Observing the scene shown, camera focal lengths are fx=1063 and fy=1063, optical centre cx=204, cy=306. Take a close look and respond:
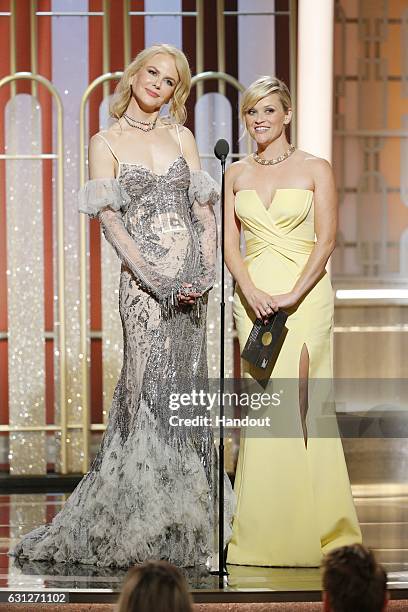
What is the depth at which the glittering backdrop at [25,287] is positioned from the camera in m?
5.57

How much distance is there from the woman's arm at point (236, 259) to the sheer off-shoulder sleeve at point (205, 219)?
6 centimetres

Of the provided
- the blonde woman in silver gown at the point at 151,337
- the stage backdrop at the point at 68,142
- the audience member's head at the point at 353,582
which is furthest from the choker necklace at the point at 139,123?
the stage backdrop at the point at 68,142

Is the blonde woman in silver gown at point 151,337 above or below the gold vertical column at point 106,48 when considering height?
below

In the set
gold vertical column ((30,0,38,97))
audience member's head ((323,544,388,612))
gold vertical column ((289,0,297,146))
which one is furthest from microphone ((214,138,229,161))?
gold vertical column ((30,0,38,97))

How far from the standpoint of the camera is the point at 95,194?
3332 mm

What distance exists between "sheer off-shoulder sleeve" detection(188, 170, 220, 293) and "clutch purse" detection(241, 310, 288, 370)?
239 mm

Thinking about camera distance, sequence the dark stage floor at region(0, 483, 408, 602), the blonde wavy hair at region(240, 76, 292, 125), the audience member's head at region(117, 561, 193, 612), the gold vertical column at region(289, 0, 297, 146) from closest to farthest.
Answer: the audience member's head at region(117, 561, 193, 612) < the dark stage floor at region(0, 483, 408, 602) < the blonde wavy hair at region(240, 76, 292, 125) < the gold vertical column at region(289, 0, 297, 146)

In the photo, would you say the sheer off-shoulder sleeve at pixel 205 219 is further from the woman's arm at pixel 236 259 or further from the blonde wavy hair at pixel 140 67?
the blonde wavy hair at pixel 140 67

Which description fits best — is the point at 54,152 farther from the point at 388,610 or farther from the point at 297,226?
the point at 388,610

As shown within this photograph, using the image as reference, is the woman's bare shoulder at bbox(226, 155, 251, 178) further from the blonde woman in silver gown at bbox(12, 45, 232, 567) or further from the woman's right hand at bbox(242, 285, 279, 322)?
the woman's right hand at bbox(242, 285, 279, 322)

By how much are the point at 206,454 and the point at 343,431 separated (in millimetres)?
2132

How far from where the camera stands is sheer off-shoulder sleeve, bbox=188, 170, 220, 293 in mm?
3428

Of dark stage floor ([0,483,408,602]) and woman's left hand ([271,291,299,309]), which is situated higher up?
woman's left hand ([271,291,299,309])

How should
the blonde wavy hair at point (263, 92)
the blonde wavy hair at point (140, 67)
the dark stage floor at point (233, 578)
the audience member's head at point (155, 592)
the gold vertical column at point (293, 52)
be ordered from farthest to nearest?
the gold vertical column at point (293, 52) < the blonde wavy hair at point (140, 67) < the blonde wavy hair at point (263, 92) < the dark stage floor at point (233, 578) < the audience member's head at point (155, 592)
